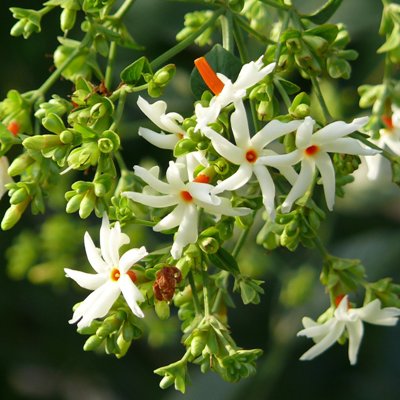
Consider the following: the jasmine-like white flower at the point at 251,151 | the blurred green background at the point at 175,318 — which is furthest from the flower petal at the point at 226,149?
the blurred green background at the point at 175,318

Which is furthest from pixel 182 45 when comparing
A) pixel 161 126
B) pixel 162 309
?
pixel 162 309

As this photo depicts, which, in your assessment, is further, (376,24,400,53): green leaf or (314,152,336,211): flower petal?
Answer: (376,24,400,53): green leaf

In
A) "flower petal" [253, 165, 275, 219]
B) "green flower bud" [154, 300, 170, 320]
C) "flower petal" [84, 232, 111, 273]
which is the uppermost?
"flower petal" [253, 165, 275, 219]

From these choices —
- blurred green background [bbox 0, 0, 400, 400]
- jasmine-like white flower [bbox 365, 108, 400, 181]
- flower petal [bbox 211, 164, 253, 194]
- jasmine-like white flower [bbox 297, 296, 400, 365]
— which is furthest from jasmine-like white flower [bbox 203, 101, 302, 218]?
blurred green background [bbox 0, 0, 400, 400]

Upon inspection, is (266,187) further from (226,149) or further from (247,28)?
(247,28)

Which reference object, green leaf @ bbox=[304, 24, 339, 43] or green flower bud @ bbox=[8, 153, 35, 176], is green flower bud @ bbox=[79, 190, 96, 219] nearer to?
green flower bud @ bbox=[8, 153, 35, 176]
